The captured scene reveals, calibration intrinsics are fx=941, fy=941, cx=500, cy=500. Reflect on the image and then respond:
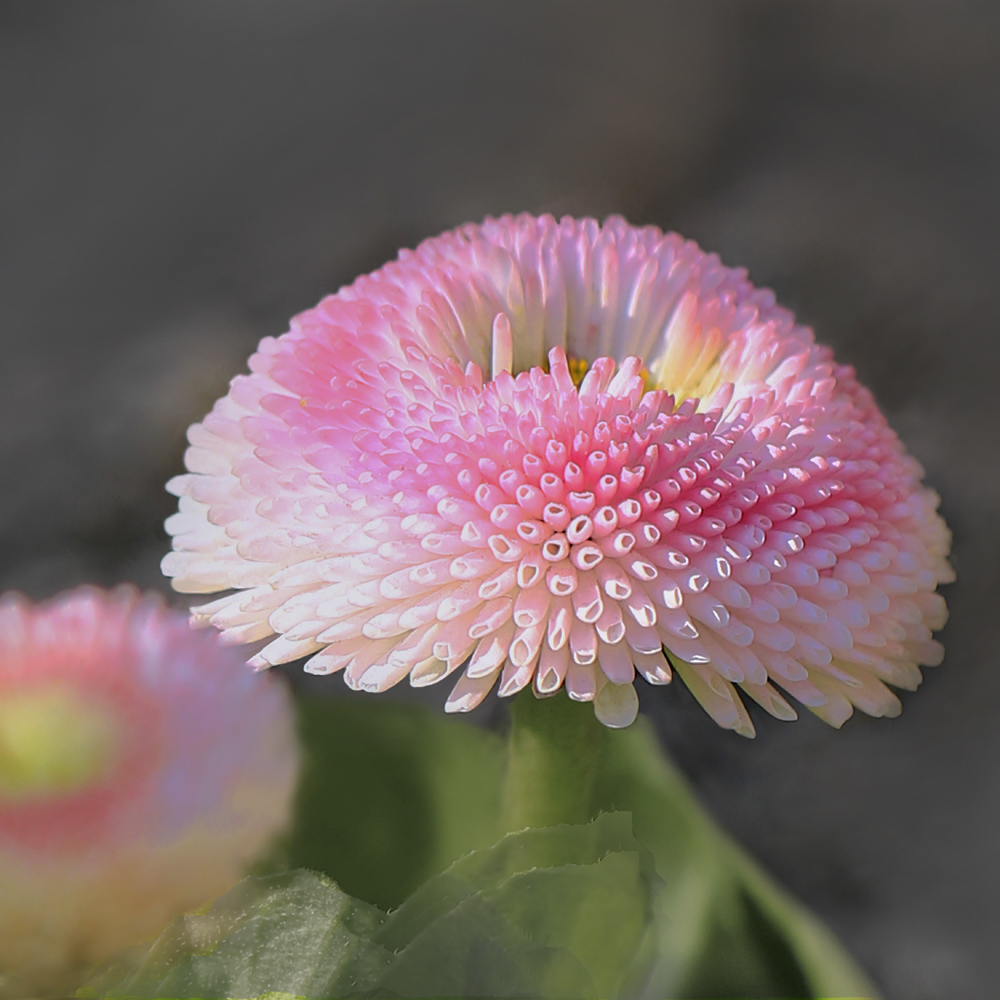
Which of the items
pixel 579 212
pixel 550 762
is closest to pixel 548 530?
pixel 550 762

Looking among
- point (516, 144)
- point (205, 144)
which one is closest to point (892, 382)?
point (516, 144)

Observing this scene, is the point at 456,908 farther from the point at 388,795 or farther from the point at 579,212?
the point at 579,212

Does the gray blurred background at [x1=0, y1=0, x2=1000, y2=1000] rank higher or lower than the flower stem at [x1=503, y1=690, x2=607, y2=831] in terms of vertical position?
higher

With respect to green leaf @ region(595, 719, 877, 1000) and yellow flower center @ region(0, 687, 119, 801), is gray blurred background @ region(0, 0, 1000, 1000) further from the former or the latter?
yellow flower center @ region(0, 687, 119, 801)

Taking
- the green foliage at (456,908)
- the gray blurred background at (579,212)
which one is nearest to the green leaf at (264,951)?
the green foliage at (456,908)

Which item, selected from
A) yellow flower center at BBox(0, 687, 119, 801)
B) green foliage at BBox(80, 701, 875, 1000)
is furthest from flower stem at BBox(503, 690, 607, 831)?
yellow flower center at BBox(0, 687, 119, 801)

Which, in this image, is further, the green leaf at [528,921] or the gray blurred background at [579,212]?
the gray blurred background at [579,212]

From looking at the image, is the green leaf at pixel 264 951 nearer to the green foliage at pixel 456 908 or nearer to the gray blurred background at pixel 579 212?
the green foliage at pixel 456 908
